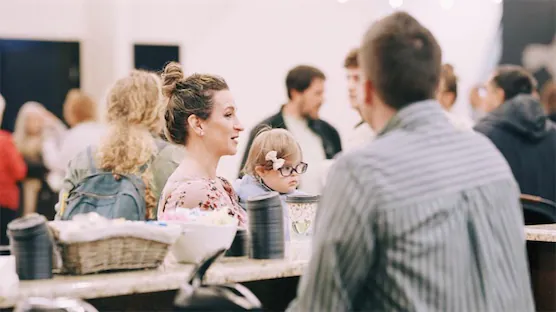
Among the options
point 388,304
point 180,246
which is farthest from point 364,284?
point 180,246

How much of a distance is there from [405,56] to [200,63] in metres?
5.82

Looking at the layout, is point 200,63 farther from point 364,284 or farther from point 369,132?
point 364,284

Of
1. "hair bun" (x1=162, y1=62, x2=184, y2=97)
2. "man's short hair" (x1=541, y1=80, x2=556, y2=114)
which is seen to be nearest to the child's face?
"hair bun" (x1=162, y1=62, x2=184, y2=97)

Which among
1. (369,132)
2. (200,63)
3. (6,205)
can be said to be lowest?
(6,205)

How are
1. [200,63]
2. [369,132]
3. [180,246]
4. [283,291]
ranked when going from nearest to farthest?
1. [180,246]
2. [283,291]
3. [369,132]
4. [200,63]

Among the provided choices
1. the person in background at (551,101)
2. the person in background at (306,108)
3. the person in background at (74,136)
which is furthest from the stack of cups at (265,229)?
the person in background at (551,101)

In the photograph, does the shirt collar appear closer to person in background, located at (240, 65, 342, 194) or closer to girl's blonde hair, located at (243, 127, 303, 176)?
girl's blonde hair, located at (243, 127, 303, 176)

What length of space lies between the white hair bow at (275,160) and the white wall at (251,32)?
301cm

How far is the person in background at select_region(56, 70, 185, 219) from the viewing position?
396cm

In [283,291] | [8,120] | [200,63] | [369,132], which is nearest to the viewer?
[283,291]

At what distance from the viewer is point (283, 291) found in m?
2.83

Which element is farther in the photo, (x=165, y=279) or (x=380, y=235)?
(x=165, y=279)

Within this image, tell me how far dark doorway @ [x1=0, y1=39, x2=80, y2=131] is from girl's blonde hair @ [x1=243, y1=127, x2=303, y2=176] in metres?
5.81

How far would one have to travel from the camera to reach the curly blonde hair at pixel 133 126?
13.0ft
